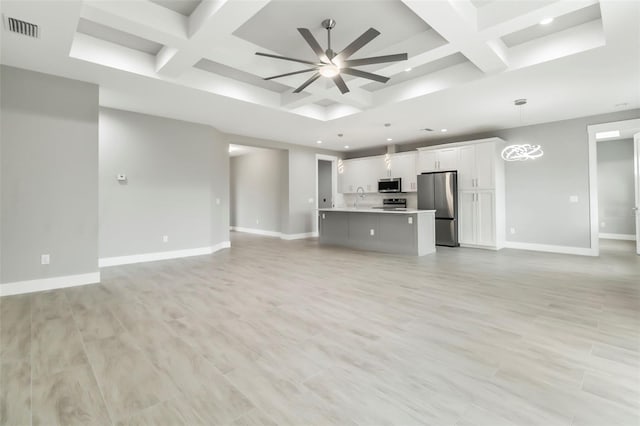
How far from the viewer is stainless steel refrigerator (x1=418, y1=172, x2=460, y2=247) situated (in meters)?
7.15

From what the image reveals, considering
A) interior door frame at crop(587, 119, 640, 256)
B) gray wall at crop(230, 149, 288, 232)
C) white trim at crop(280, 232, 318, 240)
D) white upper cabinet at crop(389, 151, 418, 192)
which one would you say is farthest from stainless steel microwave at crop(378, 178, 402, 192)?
interior door frame at crop(587, 119, 640, 256)

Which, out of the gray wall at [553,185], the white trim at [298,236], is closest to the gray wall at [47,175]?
the white trim at [298,236]

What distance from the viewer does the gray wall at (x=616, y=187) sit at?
7.89 metres

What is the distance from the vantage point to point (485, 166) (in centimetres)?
677

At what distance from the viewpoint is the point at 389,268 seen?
195 inches

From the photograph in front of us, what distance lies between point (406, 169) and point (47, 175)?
7516 millimetres

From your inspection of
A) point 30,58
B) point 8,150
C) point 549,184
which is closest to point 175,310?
point 8,150

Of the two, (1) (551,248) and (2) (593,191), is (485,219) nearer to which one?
(1) (551,248)

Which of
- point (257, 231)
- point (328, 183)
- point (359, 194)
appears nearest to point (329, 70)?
point (359, 194)

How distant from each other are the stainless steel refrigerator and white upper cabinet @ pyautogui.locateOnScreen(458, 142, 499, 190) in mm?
210

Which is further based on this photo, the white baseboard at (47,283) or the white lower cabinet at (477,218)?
the white lower cabinet at (477,218)

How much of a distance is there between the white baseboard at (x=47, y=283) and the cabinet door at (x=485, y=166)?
737 centimetres

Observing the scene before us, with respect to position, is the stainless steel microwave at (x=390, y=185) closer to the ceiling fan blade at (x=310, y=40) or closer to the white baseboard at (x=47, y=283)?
the ceiling fan blade at (x=310, y=40)

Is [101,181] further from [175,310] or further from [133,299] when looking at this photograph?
[175,310]
